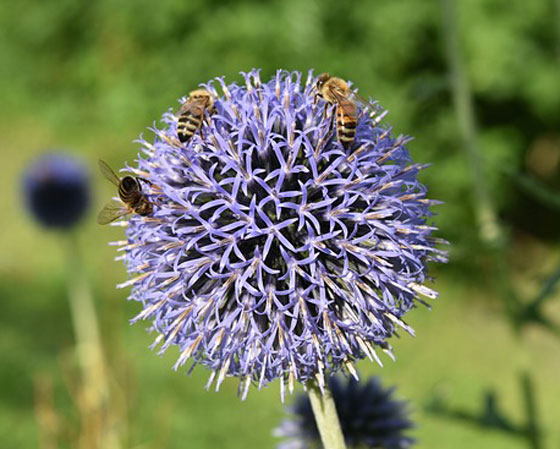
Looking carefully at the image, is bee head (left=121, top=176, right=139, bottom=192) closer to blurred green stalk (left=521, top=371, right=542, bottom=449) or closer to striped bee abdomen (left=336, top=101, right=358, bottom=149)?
striped bee abdomen (left=336, top=101, right=358, bottom=149)

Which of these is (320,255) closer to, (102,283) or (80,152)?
(102,283)

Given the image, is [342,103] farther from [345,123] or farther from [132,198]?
[132,198]

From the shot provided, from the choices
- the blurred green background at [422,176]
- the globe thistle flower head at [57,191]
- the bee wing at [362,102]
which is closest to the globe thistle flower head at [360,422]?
the bee wing at [362,102]

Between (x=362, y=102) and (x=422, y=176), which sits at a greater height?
(x=422, y=176)

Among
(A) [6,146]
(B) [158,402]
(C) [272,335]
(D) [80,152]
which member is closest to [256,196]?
(C) [272,335]

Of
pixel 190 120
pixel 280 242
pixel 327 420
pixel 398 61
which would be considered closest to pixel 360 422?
pixel 327 420
